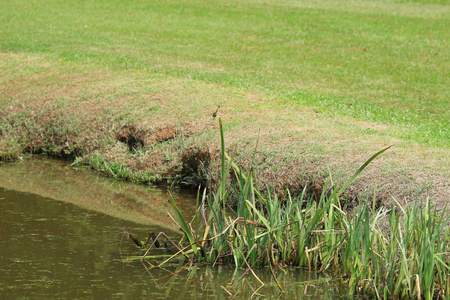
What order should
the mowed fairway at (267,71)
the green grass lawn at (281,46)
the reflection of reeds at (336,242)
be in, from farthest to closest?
the green grass lawn at (281,46), the mowed fairway at (267,71), the reflection of reeds at (336,242)

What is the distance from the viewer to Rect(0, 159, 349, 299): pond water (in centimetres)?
481

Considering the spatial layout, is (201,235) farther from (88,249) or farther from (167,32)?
(167,32)

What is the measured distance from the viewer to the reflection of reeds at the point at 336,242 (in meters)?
4.44

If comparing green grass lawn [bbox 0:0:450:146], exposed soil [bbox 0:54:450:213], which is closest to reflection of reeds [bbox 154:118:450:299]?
exposed soil [bbox 0:54:450:213]

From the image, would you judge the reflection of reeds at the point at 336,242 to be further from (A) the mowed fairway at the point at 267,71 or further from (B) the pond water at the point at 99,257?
(A) the mowed fairway at the point at 267,71

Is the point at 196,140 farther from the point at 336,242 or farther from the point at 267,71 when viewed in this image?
the point at 267,71

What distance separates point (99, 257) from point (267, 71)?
26.8 ft

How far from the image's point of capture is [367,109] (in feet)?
33.8

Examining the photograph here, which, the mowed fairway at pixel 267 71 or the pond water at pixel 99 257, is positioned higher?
the mowed fairway at pixel 267 71

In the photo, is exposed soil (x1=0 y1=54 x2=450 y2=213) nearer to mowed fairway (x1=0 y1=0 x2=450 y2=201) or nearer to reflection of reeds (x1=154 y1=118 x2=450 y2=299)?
mowed fairway (x1=0 y1=0 x2=450 y2=201)

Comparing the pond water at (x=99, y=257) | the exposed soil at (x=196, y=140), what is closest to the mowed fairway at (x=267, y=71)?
the exposed soil at (x=196, y=140)

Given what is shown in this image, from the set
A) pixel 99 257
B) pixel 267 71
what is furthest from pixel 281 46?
pixel 99 257

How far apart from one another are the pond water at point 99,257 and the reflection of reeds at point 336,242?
15cm

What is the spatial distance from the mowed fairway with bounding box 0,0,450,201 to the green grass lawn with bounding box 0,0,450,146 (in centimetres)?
4
